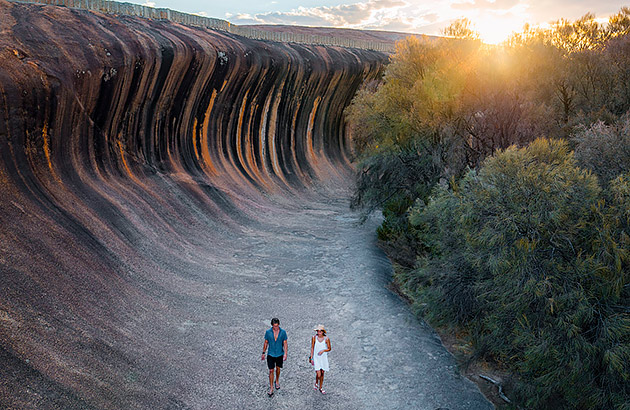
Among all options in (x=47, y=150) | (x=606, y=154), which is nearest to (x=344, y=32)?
(x=47, y=150)

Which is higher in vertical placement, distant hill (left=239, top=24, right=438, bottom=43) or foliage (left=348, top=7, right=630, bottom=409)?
distant hill (left=239, top=24, right=438, bottom=43)

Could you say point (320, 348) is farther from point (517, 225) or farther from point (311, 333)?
point (517, 225)

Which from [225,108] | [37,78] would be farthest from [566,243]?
[225,108]

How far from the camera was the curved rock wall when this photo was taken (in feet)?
30.7

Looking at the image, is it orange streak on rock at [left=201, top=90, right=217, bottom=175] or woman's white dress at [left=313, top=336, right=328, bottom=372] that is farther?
orange streak on rock at [left=201, top=90, right=217, bottom=175]

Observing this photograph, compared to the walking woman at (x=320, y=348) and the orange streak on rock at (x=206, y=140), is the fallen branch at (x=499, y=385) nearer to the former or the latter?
the walking woman at (x=320, y=348)

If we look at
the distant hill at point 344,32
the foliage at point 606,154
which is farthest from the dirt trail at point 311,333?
the distant hill at point 344,32

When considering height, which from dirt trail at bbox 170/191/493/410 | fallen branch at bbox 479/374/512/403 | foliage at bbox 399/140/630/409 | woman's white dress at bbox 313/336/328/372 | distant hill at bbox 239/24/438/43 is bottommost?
dirt trail at bbox 170/191/493/410

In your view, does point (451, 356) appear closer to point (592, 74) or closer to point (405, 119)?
point (405, 119)

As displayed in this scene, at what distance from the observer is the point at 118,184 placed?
18.5m

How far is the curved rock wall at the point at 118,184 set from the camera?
934cm

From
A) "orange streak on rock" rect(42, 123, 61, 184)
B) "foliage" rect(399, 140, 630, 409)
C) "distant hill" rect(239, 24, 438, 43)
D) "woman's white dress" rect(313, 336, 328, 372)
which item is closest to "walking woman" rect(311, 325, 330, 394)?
"woman's white dress" rect(313, 336, 328, 372)

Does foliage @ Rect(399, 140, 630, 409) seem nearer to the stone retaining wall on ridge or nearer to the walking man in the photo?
the walking man

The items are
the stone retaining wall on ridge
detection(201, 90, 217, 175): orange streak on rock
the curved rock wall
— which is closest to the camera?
the curved rock wall
